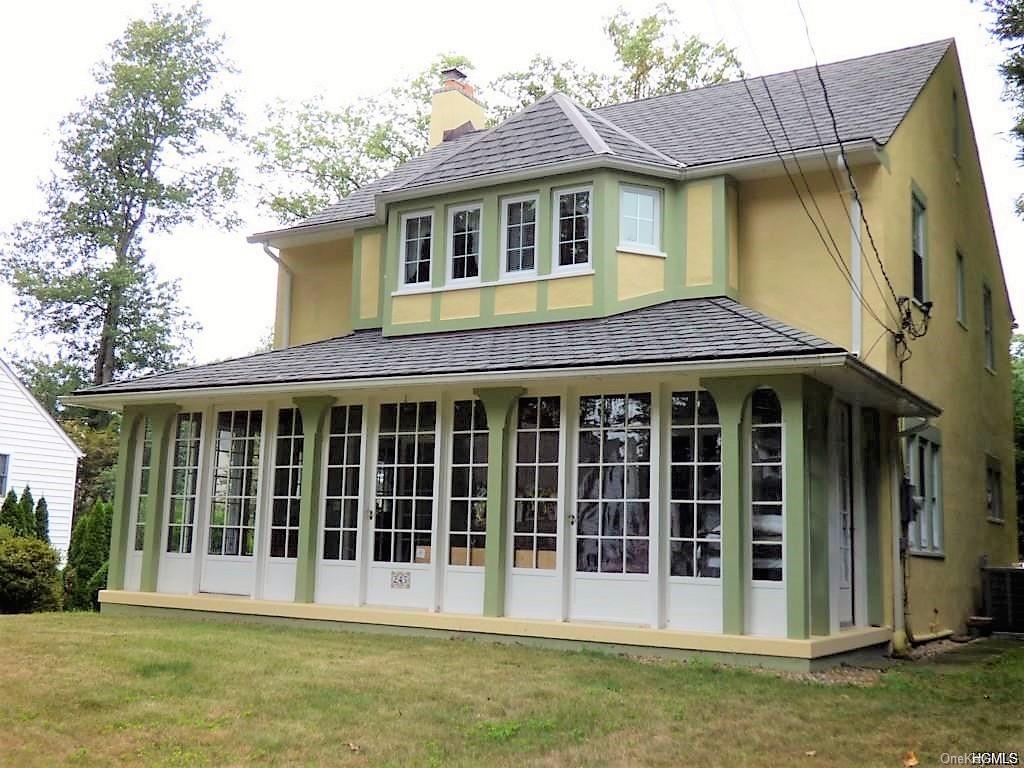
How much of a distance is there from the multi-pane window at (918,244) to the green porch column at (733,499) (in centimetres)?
452

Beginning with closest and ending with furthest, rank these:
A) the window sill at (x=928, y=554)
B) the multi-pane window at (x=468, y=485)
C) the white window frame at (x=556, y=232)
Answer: the multi-pane window at (x=468, y=485) < the window sill at (x=928, y=554) < the white window frame at (x=556, y=232)

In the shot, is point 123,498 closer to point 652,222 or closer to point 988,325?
point 652,222

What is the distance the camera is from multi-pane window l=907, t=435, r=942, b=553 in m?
13.0

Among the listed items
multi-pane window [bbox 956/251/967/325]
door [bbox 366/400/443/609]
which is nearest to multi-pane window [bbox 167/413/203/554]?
door [bbox 366/400/443/609]

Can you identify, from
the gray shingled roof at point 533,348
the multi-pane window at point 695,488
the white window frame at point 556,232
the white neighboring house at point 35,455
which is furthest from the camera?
the white neighboring house at point 35,455

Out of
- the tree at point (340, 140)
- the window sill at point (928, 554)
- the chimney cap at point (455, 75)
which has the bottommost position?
the window sill at point (928, 554)

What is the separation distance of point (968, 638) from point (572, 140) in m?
8.50

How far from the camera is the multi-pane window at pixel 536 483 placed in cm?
1123

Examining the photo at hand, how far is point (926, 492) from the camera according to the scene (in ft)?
44.4

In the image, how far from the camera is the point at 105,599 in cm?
1366

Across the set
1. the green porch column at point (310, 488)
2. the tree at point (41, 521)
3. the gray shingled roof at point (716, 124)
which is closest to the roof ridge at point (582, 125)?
the gray shingled roof at point (716, 124)

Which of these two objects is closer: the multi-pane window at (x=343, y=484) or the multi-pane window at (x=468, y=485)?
the multi-pane window at (x=468, y=485)

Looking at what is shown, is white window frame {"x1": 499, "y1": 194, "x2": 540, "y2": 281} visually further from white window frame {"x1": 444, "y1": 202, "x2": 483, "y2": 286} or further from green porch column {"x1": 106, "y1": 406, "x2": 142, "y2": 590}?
green porch column {"x1": 106, "y1": 406, "x2": 142, "y2": 590}

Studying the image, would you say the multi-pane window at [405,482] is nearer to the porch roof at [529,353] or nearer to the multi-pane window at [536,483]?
the porch roof at [529,353]
